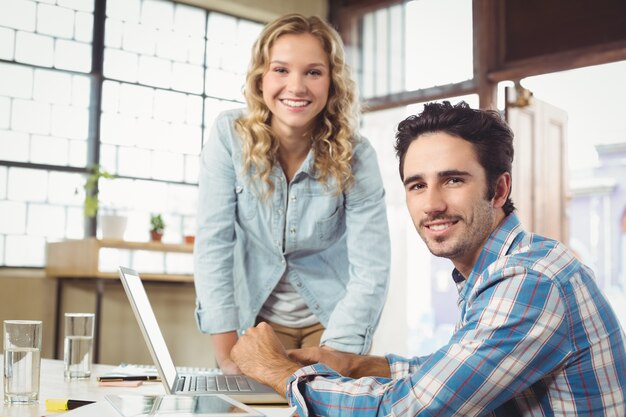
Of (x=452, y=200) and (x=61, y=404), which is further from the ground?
(x=452, y=200)

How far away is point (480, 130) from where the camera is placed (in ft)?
4.34

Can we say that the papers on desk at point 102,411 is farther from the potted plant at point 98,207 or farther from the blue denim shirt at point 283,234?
the potted plant at point 98,207

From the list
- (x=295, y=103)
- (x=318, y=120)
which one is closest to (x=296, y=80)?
(x=295, y=103)

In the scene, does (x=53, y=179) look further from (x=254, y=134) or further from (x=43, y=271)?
(x=254, y=134)

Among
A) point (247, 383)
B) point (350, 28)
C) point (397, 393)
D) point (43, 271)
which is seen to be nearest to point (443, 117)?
point (397, 393)

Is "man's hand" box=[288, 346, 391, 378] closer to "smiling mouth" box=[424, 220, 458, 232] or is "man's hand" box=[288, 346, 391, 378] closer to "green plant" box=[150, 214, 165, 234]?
"smiling mouth" box=[424, 220, 458, 232]

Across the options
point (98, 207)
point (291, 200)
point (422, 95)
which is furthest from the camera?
point (422, 95)

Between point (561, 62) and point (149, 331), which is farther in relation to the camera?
point (561, 62)

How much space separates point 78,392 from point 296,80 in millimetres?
895

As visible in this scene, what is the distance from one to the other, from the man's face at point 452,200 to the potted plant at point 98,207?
3494 millimetres

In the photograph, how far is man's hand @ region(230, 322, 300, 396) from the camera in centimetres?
135

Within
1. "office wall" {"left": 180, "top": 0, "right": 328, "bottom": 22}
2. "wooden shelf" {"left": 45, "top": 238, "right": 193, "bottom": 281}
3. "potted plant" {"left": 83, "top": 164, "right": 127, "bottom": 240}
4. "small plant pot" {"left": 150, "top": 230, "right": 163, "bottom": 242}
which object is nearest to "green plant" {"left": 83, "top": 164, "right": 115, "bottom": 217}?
"potted plant" {"left": 83, "top": 164, "right": 127, "bottom": 240}

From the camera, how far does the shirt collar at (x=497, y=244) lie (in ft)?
4.13

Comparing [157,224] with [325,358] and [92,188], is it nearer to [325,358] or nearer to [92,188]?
[92,188]
